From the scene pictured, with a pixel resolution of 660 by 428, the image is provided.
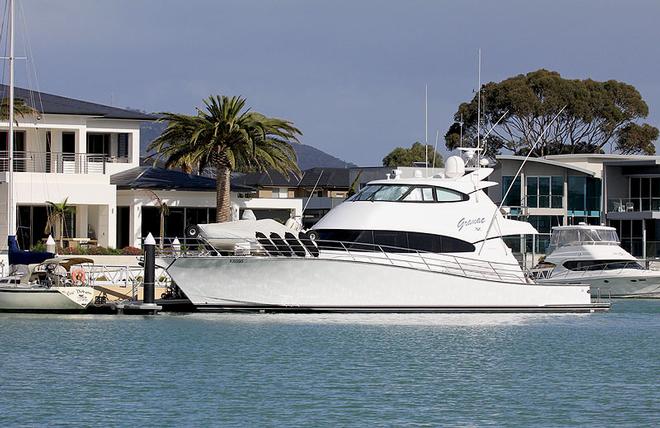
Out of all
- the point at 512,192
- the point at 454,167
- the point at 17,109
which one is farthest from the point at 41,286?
the point at 512,192

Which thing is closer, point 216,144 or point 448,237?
point 448,237

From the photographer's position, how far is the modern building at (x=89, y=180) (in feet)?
179

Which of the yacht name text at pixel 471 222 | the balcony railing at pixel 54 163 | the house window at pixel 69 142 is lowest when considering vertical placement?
the yacht name text at pixel 471 222

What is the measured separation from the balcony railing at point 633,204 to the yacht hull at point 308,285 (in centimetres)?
3464

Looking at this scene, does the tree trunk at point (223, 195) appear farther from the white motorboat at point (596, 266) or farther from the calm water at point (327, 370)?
the calm water at point (327, 370)

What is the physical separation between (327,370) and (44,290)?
475 inches

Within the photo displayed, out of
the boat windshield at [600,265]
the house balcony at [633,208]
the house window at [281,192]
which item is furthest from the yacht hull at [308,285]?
the house window at [281,192]

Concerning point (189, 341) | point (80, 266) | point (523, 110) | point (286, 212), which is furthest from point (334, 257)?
point (523, 110)

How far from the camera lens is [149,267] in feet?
125

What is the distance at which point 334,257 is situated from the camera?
38125 millimetres

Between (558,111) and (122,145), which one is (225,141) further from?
(558,111)

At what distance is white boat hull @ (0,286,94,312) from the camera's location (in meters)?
38.0

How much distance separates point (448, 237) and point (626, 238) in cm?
3449

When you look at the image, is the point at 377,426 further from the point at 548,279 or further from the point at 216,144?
the point at 216,144
